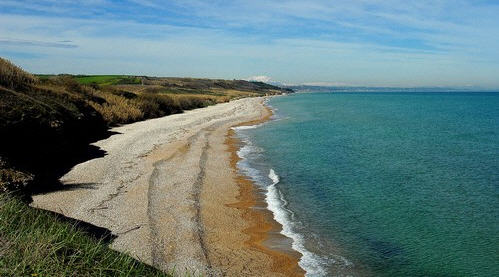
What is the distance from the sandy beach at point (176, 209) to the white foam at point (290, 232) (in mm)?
325

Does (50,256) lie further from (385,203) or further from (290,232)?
(385,203)

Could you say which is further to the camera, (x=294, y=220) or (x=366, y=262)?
(x=294, y=220)

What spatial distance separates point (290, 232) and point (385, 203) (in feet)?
16.9

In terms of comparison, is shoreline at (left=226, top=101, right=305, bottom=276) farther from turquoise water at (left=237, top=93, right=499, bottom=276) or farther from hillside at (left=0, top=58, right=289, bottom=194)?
hillside at (left=0, top=58, right=289, bottom=194)

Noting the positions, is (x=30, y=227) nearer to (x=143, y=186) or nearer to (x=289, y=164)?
(x=143, y=186)

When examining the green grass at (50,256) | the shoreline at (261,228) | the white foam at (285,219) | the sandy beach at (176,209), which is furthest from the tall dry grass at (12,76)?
the green grass at (50,256)

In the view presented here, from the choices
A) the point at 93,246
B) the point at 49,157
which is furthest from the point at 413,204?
the point at 49,157

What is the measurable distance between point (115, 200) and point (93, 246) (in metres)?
9.97

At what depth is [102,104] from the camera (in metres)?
41.7

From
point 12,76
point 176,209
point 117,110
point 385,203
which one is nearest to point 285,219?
point 176,209

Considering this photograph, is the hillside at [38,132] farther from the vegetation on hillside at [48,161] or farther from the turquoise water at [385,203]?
the turquoise water at [385,203]

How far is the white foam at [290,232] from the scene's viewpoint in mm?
11234

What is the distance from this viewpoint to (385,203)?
17.0 metres

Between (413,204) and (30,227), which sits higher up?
(30,227)
